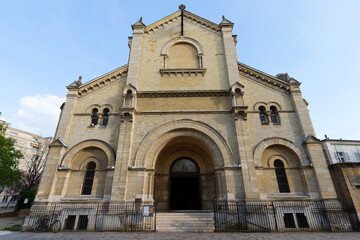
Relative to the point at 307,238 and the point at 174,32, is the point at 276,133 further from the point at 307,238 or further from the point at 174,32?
the point at 174,32

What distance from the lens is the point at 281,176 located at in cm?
1295

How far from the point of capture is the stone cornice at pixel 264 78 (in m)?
15.3

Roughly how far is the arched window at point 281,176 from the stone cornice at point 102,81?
48.3ft

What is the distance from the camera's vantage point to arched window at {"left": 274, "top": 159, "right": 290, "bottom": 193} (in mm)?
12627

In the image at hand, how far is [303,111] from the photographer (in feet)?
46.3

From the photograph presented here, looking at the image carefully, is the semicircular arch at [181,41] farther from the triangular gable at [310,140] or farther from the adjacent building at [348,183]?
the adjacent building at [348,183]

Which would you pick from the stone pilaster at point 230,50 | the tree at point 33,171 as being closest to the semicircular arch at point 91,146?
the stone pilaster at point 230,50

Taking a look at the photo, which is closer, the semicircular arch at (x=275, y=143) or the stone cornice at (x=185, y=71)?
the semicircular arch at (x=275, y=143)

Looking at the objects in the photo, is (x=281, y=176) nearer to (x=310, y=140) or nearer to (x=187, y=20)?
(x=310, y=140)

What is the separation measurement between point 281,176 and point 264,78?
8.21 metres

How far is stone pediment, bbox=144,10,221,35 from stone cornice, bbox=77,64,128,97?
18.3 feet

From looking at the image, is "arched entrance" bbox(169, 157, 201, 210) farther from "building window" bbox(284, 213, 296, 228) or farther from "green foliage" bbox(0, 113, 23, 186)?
"green foliage" bbox(0, 113, 23, 186)

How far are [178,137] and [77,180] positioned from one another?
315 inches

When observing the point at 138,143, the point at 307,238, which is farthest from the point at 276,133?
the point at 138,143
